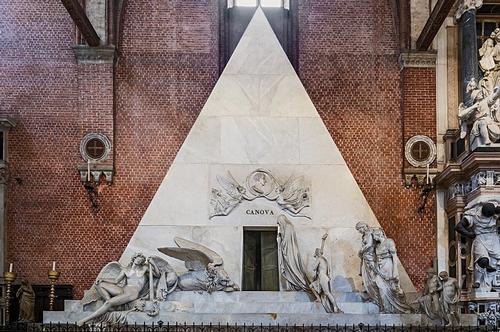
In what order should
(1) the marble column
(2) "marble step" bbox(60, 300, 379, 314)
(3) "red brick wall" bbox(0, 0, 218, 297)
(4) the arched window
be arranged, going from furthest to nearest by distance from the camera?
(4) the arched window
(3) "red brick wall" bbox(0, 0, 218, 297)
(1) the marble column
(2) "marble step" bbox(60, 300, 379, 314)

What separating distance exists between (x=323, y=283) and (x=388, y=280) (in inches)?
45.5

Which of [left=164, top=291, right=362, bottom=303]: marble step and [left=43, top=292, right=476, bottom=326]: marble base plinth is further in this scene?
[left=164, top=291, right=362, bottom=303]: marble step

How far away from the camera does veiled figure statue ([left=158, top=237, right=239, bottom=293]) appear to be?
16672 millimetres

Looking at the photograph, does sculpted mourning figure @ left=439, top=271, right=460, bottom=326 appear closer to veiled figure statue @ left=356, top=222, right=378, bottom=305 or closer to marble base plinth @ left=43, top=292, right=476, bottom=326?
marble base plinth @ left=43, top=292, right=476, bottom=326

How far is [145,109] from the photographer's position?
819 inches

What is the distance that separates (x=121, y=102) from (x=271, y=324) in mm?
7281

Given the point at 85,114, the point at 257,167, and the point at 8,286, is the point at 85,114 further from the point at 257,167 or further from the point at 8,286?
the point at 8,286

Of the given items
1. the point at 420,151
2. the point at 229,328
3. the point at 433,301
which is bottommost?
the point at 229,328

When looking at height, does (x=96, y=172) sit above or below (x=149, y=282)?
above

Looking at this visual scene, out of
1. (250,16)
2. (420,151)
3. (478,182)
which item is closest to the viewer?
(478,182)

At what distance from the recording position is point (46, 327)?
49.7ft

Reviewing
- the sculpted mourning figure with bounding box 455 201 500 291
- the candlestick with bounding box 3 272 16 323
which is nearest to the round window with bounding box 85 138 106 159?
the candlestick with bounding box 3 272 16 323

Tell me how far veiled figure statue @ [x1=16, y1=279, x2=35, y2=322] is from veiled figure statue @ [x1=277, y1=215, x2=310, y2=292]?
5.35 metres

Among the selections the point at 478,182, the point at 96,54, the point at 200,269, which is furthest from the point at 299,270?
the point at 96,54
